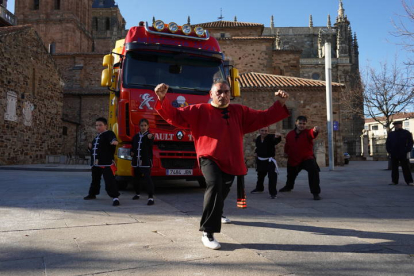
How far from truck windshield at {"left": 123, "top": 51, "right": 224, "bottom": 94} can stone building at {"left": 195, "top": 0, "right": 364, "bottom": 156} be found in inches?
723

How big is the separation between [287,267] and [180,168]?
4407 millimetres

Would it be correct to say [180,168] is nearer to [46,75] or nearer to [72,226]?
[72,226]

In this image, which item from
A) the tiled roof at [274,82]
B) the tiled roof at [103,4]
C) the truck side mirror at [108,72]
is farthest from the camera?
the tiled roof at [103,4]

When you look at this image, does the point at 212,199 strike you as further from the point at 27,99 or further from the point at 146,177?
the point at 27,99

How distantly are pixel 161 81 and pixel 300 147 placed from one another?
10.5ft

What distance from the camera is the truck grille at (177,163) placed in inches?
266

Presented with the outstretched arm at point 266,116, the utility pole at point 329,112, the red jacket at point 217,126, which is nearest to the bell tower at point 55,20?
the utility pole at point 329,112

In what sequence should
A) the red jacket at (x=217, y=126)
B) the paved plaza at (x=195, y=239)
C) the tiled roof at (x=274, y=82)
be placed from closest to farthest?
1. the paved plaza at (x=195, y=239)
2. the red jacket at (x=217, y=126)
3. the tiled roof at (x=274, y=82)

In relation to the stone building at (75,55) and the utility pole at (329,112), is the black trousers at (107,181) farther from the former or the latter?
the stone building at (75,55)

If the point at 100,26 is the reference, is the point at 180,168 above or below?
below

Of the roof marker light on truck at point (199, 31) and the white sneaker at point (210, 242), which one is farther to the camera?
the roof marker light on truck at point (199, 31)

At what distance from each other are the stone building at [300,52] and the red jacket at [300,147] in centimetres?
1770

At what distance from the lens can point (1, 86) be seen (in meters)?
16.4

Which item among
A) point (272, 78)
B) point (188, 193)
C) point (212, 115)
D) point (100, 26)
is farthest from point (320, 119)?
point (100, 26)
